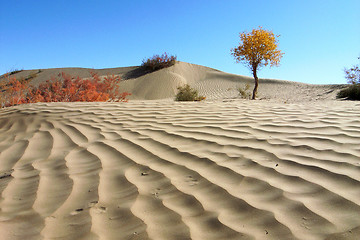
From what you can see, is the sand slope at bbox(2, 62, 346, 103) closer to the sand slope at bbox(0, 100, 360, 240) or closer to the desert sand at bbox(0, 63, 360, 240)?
the desert sand at bbox(0, 63, 360, 240)

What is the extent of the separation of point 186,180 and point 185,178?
4cm

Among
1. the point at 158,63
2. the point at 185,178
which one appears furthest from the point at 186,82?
the point at 185,178

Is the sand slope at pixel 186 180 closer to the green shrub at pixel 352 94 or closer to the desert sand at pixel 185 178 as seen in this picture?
the desert sand at pixel 185 178

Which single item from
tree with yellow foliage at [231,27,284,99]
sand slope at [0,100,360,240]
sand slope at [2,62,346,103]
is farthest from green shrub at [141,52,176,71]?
sand slope at [0,100,360,240]

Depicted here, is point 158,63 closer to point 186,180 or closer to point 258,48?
point 258,48

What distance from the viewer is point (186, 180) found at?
7.11 ft

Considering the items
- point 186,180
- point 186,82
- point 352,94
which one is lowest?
point 186,180

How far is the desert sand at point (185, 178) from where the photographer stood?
1619mm

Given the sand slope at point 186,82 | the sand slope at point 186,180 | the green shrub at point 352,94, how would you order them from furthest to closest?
the sand slope at point 186,82, the green shrub at point 352,94, the sand slope at point 186,180

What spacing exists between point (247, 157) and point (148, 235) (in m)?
1.33

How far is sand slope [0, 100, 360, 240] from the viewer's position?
162 centimetres

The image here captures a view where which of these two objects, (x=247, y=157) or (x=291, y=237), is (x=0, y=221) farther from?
(x=247, y=157)

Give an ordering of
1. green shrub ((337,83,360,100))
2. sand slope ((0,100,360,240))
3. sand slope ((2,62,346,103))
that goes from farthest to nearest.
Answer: sand slope ((2,62,346,103)), green shrub ((337,83,360,100)), sand slope ((0,100,360,240))

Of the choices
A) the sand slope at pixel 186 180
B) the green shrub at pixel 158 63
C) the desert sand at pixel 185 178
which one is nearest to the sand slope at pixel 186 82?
the green shrub at pixel 158 63
